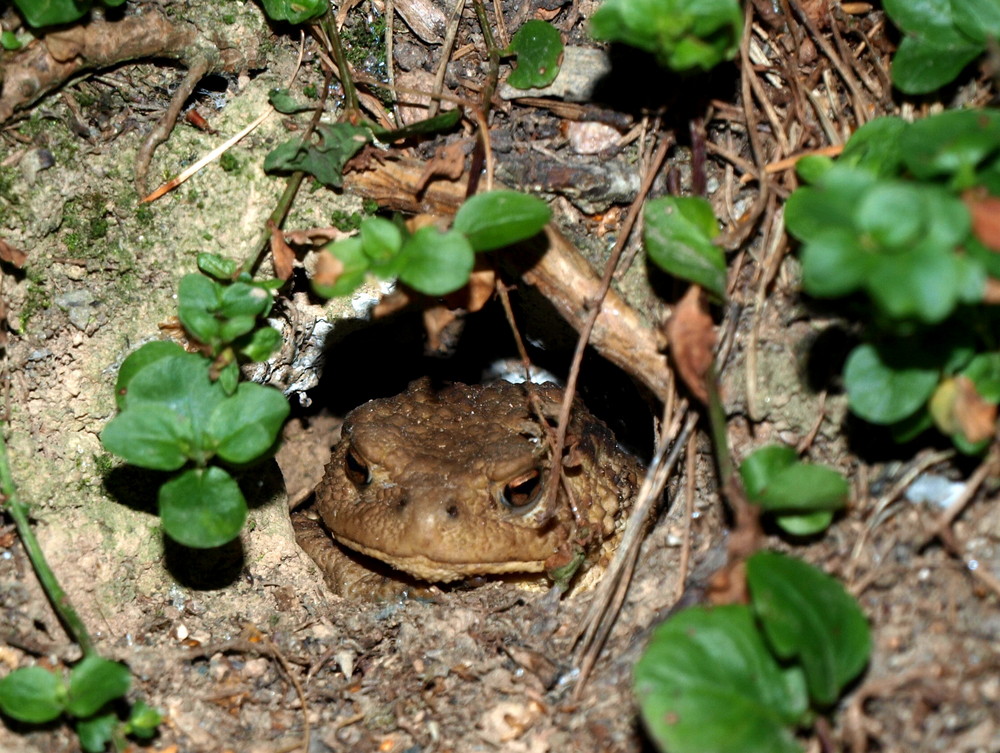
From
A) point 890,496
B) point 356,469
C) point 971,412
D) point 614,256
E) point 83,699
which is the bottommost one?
point 356,469

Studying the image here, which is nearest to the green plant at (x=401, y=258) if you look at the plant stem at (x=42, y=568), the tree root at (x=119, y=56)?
the tree root at (x=119, y=56)

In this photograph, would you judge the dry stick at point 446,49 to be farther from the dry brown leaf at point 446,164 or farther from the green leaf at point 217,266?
the green leaf at point 217,266

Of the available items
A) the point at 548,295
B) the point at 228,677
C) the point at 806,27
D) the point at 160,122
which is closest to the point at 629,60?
the point at 806,27

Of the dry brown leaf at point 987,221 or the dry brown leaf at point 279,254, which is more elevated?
the dry brown leaf at point 987,221

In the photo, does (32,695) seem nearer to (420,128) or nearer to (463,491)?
(463,491)

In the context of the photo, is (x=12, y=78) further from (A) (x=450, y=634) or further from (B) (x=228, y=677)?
(A) (x=450, y=634)

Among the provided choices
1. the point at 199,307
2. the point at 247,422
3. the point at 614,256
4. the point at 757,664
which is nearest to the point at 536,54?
the point at 614,256
